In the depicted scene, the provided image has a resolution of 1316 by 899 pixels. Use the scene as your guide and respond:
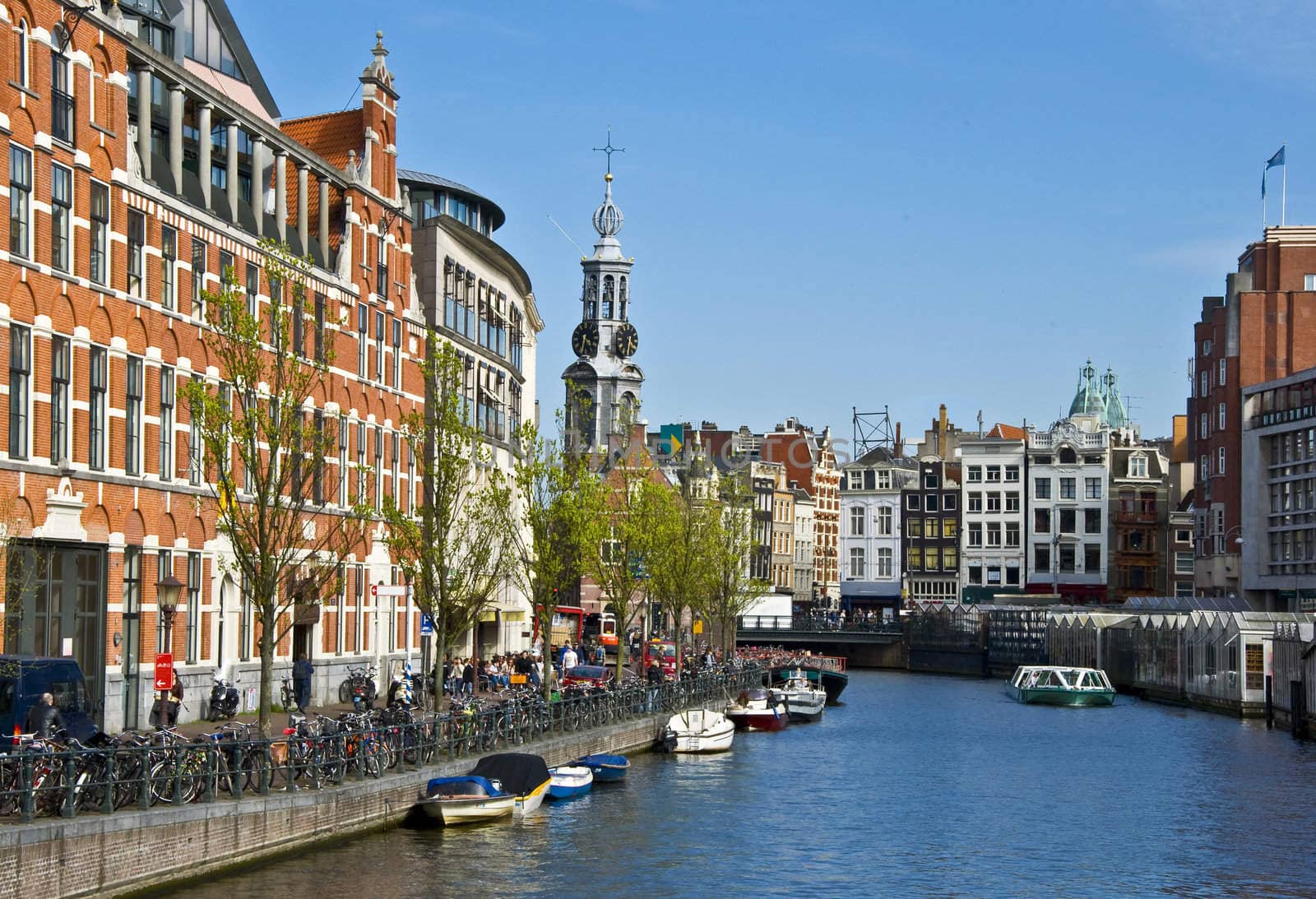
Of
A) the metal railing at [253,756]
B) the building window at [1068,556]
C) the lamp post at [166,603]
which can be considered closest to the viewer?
the metal railing at [253,756]

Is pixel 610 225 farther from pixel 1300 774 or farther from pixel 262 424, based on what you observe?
pixel 262 424

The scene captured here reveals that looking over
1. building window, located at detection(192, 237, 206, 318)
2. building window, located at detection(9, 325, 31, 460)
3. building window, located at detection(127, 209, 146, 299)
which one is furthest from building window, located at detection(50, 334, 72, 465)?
building window, located at detection(192, 237, 206, 318)

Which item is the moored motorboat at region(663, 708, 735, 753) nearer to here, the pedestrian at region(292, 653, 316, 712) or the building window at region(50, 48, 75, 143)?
the pedestrian at region(292, 653, 316, 712)

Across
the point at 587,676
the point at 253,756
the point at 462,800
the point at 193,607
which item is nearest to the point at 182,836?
the point at 253,756

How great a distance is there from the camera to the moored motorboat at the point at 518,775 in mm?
43531

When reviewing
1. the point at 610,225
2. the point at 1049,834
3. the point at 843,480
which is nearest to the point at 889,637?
the point at 843,480

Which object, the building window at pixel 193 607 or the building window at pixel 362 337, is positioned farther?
the building window at pixel 362 337

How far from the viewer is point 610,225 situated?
177375mm

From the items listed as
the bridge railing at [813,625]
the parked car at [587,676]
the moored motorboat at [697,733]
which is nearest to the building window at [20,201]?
the moored motorboat at [697,733]

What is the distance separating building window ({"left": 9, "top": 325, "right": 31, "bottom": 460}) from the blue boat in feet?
60.6

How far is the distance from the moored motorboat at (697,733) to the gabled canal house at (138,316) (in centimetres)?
1090

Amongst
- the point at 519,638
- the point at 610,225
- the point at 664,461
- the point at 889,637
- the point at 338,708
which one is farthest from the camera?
the point at 610,225

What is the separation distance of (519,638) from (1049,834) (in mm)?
46816

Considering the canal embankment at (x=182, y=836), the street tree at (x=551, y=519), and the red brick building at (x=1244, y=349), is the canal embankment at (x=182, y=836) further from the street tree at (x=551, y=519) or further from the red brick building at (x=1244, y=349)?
the red brick building at (x=1244, y=349)
